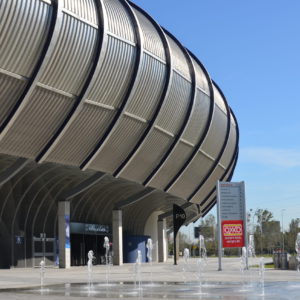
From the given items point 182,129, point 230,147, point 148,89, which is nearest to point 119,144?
point 148,89

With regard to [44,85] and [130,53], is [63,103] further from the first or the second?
[130,53]

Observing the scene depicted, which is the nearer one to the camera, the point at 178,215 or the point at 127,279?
the point at 127,279

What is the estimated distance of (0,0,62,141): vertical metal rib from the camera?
28.0m

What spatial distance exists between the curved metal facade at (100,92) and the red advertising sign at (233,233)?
7.42 metres

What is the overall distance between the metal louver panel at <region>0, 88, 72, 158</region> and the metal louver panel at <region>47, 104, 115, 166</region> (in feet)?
4.12

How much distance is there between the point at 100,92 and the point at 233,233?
11113 millimetres

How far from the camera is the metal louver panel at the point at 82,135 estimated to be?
1291 inches

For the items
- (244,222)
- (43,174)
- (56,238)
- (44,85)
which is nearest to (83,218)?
(56,238)

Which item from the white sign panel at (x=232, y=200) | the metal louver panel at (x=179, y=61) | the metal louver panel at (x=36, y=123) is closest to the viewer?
the metal louver panel at (x=36, y=123)

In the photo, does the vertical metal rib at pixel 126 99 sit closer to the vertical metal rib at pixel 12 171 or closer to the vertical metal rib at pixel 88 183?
the vertical metal rib at pixel 12 171

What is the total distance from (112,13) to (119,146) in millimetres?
8213

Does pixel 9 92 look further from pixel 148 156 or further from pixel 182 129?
pixel 182 129

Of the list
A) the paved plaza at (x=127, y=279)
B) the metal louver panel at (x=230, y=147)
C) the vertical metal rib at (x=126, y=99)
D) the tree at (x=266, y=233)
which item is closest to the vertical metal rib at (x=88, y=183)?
the vertical metal rib at (x=126, y=99)

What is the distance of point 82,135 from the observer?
33812 mm
